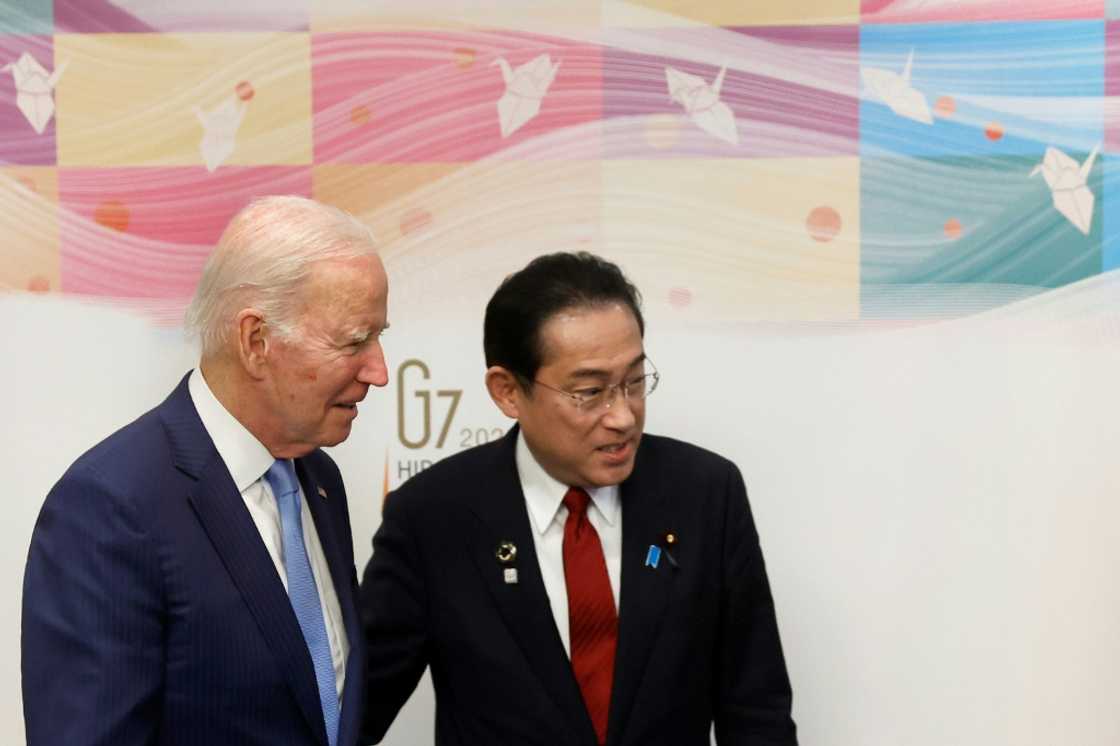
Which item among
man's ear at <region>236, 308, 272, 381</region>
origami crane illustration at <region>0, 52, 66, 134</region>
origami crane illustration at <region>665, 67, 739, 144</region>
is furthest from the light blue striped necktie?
origami crane illustration at <region>0, 52, 66, 134</region>

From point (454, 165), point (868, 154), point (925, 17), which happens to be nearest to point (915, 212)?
point (868, 154)

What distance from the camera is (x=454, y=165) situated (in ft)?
10.0

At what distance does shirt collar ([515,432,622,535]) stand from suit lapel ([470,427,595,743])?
3cm

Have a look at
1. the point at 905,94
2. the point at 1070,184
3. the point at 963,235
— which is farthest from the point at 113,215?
the point at 1070,184

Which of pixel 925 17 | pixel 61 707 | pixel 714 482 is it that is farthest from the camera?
pixel 925 17

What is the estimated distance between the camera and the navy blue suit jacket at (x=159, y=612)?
166cm

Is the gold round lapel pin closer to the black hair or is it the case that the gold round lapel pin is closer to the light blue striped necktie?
the black hair

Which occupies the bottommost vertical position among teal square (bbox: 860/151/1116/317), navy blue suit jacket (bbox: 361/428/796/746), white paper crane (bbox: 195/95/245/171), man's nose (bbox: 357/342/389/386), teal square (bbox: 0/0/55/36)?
navy blue suit jacket (bbox: 361/428/796/746)

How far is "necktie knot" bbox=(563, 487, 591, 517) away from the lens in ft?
8.02

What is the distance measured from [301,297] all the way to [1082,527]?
196cm

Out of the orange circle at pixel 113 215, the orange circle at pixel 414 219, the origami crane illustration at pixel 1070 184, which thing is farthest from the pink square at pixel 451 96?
the origami crane illustration at pixel 1070 184

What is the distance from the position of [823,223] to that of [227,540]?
5.54 ft

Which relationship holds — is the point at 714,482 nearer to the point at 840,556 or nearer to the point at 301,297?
the point at 840,556

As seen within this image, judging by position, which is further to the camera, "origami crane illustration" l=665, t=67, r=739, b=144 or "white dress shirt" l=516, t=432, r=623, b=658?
"origami crane illustration" l=665, t=67, r=739, b=144
